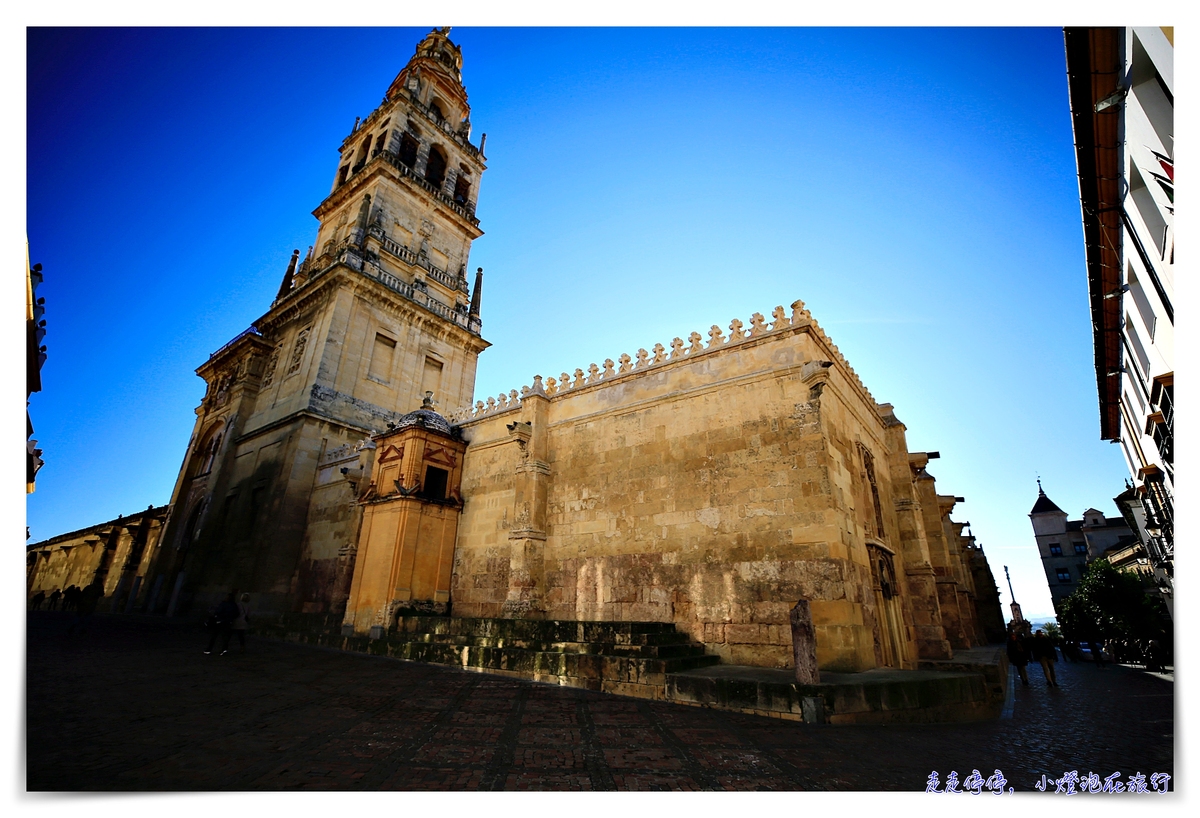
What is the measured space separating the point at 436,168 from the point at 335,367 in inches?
665

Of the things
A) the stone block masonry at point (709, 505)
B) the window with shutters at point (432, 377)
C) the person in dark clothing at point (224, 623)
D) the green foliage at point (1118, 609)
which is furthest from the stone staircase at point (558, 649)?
the green foliage at point (1118, 609)

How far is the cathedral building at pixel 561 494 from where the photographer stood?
31.2ft

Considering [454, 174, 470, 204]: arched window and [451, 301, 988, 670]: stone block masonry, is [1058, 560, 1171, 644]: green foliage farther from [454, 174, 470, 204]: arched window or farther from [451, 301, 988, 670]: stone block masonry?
[454, 174, 470, 204]: arched window

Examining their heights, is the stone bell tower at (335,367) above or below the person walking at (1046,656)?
above

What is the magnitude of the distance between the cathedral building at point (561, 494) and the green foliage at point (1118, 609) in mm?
10277

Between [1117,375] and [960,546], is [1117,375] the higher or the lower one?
the higher one

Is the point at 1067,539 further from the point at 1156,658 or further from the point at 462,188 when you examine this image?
the point at 462,188

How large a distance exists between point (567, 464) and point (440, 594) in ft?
17.1

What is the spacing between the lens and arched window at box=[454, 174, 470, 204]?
31281mm

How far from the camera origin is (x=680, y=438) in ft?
37.2

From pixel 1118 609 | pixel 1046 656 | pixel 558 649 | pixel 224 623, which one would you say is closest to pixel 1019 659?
pixel 1046 656

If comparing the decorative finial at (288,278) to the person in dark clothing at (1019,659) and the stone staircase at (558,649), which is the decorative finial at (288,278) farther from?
the person in dark clothing at (1019,659)

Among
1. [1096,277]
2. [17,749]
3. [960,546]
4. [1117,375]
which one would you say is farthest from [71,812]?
[1117,375]
